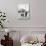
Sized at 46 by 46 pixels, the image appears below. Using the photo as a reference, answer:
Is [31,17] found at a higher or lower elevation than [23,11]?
lower

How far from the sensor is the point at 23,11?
124 inches

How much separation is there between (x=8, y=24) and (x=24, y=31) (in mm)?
426

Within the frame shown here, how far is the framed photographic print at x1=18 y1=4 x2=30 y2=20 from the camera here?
10.3 feet

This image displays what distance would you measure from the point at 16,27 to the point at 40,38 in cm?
63

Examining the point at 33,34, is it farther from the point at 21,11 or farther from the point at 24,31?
the point at 21,11

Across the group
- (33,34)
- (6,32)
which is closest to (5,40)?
(6,32)

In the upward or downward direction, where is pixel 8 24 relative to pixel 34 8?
downward

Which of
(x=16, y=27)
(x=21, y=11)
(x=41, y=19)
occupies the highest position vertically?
(x=21, y=11)

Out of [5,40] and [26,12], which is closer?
[5,40]

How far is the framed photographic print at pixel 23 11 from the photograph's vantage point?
3143mm

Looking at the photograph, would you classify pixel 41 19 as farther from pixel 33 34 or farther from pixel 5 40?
pixel 5 40

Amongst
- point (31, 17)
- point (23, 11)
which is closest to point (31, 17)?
point (31, 17)

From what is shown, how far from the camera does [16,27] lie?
10.4ft

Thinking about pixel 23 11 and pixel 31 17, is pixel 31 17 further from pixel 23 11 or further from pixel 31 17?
pixel 23 11
